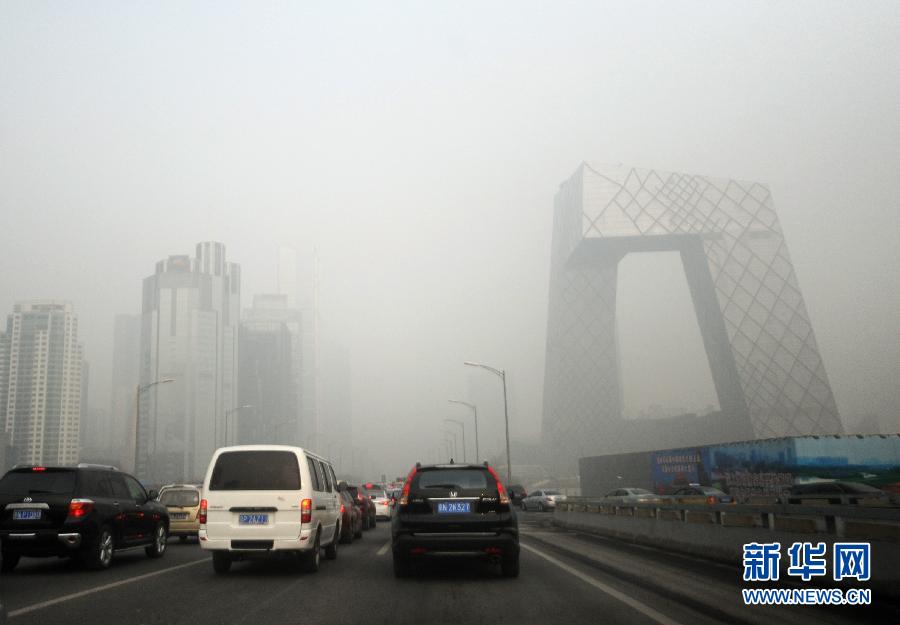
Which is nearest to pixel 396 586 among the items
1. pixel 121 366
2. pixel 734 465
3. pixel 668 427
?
pixel 734 465

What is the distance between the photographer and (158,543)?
15500 millimetres

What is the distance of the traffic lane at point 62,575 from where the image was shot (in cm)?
947

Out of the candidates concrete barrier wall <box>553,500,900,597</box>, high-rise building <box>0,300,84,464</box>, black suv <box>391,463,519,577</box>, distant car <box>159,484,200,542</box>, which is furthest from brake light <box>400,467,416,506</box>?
high-rise building <box>0,300,84,464</box>

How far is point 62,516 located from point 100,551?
0.88 meters

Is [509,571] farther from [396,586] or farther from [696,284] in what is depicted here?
[696,284]

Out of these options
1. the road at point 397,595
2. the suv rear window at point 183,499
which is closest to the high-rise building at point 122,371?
the suv rear window at point 183,499

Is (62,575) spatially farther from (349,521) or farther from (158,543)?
(349,521)

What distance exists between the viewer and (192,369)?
11094 cm

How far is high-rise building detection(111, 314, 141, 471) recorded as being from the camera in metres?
108

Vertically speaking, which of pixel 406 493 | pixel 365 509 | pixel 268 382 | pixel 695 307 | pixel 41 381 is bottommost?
pixel 365 509

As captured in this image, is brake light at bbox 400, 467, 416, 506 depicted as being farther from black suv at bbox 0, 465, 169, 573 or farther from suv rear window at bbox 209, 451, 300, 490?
black suv at bbox 0, 465, 169, 573

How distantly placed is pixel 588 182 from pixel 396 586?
127 metres

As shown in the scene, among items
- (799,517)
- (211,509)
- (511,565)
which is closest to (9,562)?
(211,509)

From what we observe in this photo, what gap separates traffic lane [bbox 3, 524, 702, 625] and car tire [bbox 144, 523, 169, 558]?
3.14m
